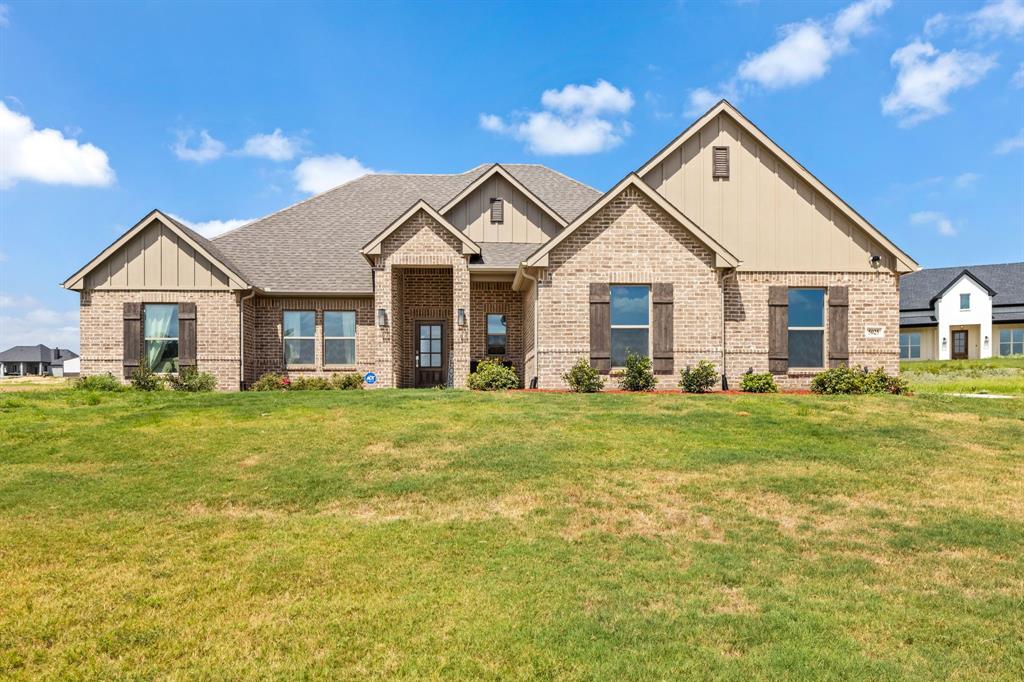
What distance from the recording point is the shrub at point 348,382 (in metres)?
20.7

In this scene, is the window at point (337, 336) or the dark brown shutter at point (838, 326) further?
the window at point (337, 336)

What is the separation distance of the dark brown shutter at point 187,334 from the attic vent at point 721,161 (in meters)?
15.4

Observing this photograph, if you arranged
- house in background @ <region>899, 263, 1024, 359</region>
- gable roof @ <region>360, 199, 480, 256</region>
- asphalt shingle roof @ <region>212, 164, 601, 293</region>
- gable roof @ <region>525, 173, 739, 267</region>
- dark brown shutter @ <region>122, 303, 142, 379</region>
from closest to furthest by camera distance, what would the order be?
gable roof @ <region>525, 173, 739, 267</region> < gable roof @ <region>360, 199, 480, 256</region> < dark brown shutter @ <region>122, 303, 142, 379</region> < asphalt shingle roof @ <region>212, 164, 601, 293</region> < house in background @ <region>899, 263, 1024, 359</region>

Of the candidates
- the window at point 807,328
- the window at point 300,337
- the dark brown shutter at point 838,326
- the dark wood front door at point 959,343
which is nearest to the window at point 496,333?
the window at point 300,337

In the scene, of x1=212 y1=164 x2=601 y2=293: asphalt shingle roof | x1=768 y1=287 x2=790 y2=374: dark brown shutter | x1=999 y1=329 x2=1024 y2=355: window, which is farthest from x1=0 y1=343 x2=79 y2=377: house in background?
x1=999 y1=329 x2=1024 y2=355: window

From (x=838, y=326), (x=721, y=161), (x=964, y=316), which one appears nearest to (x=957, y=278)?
(x=964, y=316)

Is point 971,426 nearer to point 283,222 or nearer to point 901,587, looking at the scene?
point 901,587

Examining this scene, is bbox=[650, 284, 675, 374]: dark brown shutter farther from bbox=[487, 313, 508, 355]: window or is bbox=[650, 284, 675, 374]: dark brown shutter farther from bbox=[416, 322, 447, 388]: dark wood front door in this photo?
bbox=[416, 322, 447, 388]: dark wood front door

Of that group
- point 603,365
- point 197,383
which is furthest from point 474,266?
point 197,383

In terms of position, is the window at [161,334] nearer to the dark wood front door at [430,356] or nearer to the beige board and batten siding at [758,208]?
the dark wood front door at [430,356]

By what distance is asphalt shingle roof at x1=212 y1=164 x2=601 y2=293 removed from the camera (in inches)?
848

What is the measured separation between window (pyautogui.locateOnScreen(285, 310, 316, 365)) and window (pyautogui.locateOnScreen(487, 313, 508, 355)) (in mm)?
5511

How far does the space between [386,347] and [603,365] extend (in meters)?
6.55

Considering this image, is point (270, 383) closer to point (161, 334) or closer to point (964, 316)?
point (161, 334)
